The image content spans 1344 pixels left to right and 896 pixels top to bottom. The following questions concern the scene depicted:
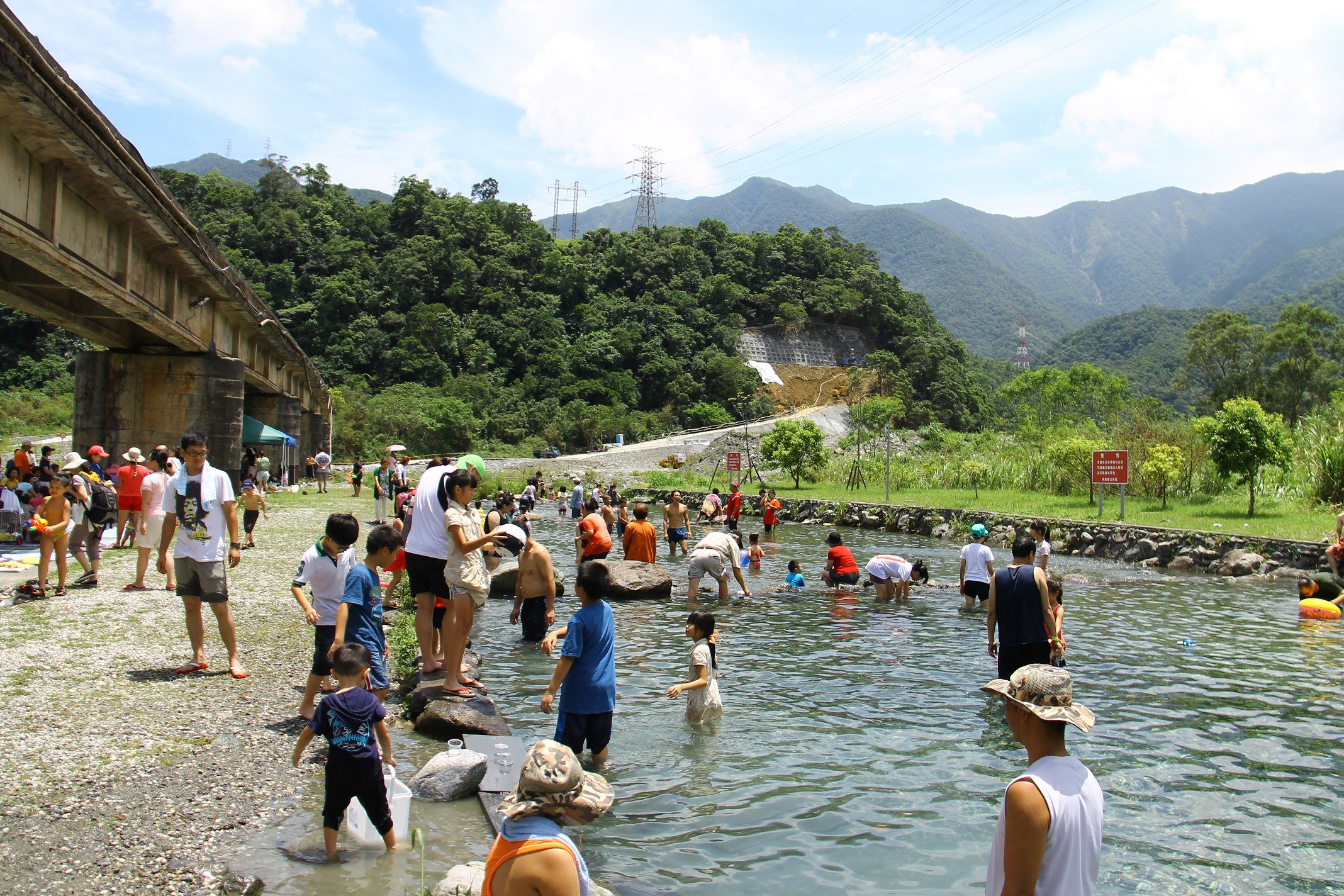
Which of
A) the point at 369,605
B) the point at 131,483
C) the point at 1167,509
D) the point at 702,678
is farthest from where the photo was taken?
the point at 1167,509

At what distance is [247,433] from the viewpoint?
31531mm

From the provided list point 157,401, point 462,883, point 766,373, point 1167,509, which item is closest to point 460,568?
point 462,883

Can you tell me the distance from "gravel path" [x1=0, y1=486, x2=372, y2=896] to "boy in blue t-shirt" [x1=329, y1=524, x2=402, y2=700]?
2.43 feet

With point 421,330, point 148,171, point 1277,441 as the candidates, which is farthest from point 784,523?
point 421,330

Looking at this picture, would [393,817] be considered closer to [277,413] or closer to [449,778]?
[449,778]

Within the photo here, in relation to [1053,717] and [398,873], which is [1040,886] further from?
[398,873]

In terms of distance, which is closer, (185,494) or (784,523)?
(185,494)

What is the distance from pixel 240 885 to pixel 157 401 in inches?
768

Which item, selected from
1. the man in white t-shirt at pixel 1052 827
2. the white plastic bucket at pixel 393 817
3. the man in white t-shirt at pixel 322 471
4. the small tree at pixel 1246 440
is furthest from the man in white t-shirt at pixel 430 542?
the man in white t-shirt at pixel 322 471

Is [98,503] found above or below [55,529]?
above

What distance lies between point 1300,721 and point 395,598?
11070 millimetres

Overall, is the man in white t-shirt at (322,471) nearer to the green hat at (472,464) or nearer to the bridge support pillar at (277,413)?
the bridge support pillar at (277,413)

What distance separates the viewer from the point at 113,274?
48.4 feet

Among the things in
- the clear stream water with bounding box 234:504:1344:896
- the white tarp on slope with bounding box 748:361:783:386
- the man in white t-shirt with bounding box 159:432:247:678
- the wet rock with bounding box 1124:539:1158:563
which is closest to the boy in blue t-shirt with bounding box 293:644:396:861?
the clear stream water with bounding box 234:504:1344:896
